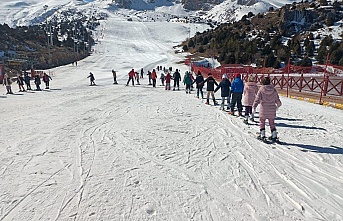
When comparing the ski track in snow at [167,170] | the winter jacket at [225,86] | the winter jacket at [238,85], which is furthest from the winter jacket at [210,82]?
the ski track in snow at [167,170]

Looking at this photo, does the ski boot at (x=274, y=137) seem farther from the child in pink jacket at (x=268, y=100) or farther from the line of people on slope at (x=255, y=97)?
the child in pink jacket at (x=268, y=100)

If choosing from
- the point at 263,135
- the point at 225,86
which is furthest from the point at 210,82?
the point at 263,135

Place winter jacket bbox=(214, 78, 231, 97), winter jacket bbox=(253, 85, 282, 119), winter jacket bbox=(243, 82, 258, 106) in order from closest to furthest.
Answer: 1. winter jacket bbox=(253, 85, 282, 119)
2. winter jacket bbox=(243, 82, 258, 106)
3. winter jacket bbox=(214, 78, 231, 97)

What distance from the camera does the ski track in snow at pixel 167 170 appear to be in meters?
3.54

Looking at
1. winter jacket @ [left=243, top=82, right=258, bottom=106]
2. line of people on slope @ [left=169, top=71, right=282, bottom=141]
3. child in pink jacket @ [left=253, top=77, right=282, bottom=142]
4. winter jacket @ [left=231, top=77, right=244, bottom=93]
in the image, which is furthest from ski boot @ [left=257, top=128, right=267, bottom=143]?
winter jacket @ [left=231, top=77, right=244, bottom=93]

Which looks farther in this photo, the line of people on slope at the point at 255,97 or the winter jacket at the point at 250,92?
the winter jacket at the point at 250,92

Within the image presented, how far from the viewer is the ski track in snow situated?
354cm

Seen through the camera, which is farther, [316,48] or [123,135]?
[316,48]

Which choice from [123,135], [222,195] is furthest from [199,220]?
[123,135]

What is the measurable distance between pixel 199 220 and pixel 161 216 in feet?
1.57

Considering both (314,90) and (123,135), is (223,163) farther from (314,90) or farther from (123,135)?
(314,90)

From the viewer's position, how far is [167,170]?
15.4 feet

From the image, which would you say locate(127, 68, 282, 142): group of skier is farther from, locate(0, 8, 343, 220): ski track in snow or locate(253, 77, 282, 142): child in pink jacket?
locate(0, 8, 343, 220): ski track in snow

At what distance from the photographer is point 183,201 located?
3723 mm
